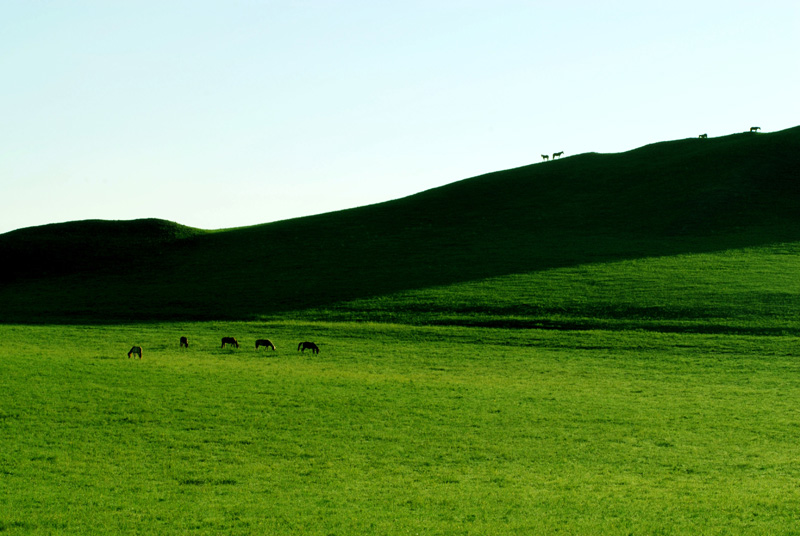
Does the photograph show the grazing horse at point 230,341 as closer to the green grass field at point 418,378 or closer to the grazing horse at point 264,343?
the grazing horse at point 264,343

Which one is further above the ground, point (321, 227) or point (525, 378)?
point (321, 227)

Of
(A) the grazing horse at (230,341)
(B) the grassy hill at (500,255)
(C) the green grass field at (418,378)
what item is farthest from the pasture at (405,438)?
(B) the grassy hill at (500,255)

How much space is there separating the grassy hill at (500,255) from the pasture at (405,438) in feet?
29.2

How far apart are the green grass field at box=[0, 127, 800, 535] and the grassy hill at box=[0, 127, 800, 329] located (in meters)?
0.35

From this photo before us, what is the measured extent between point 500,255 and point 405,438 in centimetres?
4049

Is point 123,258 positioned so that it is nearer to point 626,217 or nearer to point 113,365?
point 113,365

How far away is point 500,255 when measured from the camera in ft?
196

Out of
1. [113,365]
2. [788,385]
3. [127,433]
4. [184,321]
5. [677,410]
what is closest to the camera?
[127,433]

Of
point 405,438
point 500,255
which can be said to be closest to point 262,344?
point 405,438

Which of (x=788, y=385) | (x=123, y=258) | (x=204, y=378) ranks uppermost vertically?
(x=123, y=258)

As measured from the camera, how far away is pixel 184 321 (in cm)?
4388

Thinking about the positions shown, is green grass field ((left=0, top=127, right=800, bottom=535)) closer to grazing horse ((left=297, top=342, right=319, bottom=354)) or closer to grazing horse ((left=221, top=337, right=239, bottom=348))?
grazing horse ((left=297, top=342, right=319, bottom=354))

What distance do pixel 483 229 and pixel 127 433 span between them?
52846 mm

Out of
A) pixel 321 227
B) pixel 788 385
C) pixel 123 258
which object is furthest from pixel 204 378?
pixel 321 227
